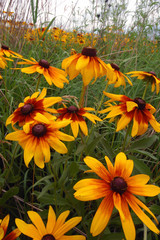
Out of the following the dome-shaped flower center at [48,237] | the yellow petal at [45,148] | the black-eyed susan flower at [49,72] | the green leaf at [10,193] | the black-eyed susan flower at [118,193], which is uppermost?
the black-eyed susan flower at [49,72]

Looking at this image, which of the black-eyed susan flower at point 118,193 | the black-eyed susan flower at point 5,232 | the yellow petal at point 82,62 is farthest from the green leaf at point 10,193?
the yellow petal at point 82,62

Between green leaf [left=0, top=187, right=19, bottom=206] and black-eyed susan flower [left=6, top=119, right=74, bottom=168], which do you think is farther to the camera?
green leaf [left=0, top=187, right=19, bottom=206]

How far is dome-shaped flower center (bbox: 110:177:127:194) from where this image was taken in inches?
21.0

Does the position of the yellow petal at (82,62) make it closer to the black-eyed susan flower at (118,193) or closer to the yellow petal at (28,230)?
the black-eyed susan flower at (118,193)

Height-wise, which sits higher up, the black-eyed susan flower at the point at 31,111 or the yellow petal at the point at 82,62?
the yellow petal at the point at 82,62

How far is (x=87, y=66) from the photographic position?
0.81 meters

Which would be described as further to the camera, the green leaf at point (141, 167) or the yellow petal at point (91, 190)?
the green leaf at point (141, 167)

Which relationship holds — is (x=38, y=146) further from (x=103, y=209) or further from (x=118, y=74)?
(x=118, y=74)

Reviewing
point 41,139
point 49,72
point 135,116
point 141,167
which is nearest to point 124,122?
point 135,116

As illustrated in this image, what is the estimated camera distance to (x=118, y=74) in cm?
96

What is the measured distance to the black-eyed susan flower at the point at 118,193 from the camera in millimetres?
481

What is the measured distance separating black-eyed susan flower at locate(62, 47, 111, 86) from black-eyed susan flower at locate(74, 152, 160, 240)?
33 centimetres

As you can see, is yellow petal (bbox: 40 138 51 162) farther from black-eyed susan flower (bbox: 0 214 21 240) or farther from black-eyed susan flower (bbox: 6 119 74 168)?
black-eyed susan flower (bbox: 0 214 21 240)

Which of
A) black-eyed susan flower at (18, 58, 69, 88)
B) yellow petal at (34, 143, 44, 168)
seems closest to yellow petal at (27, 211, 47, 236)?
yellow petal at (34, 143, 44, 168)
